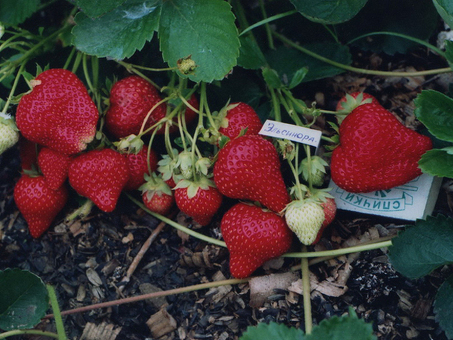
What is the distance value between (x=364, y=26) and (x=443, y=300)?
31.0 inches

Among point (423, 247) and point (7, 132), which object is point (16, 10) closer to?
point (7, 132)

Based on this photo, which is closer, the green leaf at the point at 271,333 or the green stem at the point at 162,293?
the green leaf at the point at 271,333

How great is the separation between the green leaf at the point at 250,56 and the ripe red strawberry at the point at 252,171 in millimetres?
205

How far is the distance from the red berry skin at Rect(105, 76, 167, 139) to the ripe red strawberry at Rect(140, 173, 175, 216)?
146 millimetres

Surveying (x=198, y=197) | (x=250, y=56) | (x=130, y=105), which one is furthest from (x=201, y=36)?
(x=198, y=197)

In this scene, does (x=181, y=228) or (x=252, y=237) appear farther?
(x=181, y=228)

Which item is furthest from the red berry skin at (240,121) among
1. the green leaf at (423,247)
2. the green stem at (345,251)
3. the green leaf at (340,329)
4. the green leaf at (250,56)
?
the green leaf at (340,329)

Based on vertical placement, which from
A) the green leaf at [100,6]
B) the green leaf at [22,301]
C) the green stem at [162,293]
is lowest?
the green stem at [162,293]

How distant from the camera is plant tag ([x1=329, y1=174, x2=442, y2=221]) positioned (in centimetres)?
124

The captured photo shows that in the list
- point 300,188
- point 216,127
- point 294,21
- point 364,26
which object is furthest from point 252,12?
point 300,188

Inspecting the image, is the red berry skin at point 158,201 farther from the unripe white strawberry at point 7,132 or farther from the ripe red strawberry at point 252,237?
the unripe white strawberry at point 7,132

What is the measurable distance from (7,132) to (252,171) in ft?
2.03

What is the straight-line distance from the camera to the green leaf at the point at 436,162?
42.2 inches

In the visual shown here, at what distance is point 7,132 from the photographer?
1285mm
